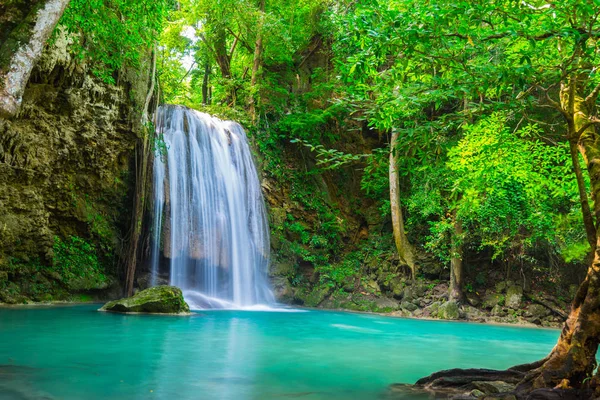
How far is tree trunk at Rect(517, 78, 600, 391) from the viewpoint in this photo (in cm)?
386

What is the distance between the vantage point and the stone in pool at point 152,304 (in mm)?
11336

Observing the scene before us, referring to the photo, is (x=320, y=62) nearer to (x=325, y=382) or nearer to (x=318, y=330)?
(x=318, y=330)

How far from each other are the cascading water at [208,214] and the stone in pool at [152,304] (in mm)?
2877

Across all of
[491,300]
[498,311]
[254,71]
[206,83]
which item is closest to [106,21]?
[254,71]

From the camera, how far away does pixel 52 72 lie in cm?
1252

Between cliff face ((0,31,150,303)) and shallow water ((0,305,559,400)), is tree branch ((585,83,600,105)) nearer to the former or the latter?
shallow water ((0,305,559,400))

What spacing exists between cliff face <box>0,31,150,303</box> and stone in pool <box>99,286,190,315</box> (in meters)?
2.91

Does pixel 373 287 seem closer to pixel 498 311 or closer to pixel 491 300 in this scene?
pixel 491 300

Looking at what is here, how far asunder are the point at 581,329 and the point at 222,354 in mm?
4573

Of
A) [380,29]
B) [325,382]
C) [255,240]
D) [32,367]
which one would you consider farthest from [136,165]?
[380,29]

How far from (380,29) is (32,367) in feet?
16.0

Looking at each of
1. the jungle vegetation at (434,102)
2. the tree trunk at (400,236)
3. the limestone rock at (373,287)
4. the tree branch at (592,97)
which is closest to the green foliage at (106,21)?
the jungle vegetation at (434,102)

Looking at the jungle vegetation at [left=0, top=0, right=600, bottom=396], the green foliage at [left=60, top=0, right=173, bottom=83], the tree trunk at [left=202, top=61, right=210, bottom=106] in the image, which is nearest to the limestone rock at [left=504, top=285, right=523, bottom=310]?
the jungle vegetation at [left=0, top=0, right=600, bottom=396]

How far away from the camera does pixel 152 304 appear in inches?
450
